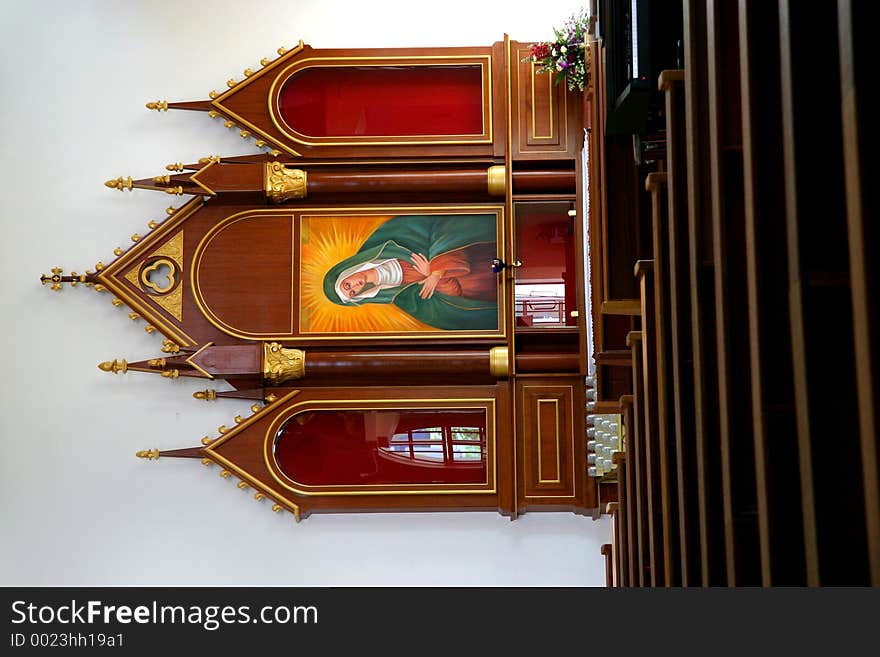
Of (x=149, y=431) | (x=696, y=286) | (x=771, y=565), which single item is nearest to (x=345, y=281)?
(x=149, y=431)

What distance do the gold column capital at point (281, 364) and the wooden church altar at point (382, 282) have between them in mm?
14

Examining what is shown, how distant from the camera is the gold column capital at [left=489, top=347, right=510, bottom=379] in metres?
6.58

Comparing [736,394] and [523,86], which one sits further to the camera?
[523,86]

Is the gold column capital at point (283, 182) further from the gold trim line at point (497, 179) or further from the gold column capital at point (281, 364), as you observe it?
the gold trim line at point (497, 179)

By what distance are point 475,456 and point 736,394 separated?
3887 millimetres

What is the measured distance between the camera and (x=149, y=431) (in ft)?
22.2

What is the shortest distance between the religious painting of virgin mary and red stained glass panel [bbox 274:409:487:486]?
58cm

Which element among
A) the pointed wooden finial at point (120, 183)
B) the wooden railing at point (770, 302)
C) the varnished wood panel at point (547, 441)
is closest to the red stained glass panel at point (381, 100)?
the pointed wooden finial at point (120, 183)

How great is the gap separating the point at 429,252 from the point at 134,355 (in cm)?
214

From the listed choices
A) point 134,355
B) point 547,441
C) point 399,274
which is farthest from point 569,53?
point 134,355

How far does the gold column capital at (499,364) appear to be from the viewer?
6.58 metres

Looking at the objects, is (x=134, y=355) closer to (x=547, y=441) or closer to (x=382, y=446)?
(x=382, y=446)

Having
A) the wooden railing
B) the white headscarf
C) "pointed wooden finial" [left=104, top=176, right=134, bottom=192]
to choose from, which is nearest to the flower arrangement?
the white headscarf

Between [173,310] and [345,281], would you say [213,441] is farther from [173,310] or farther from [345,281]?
[345,281]
